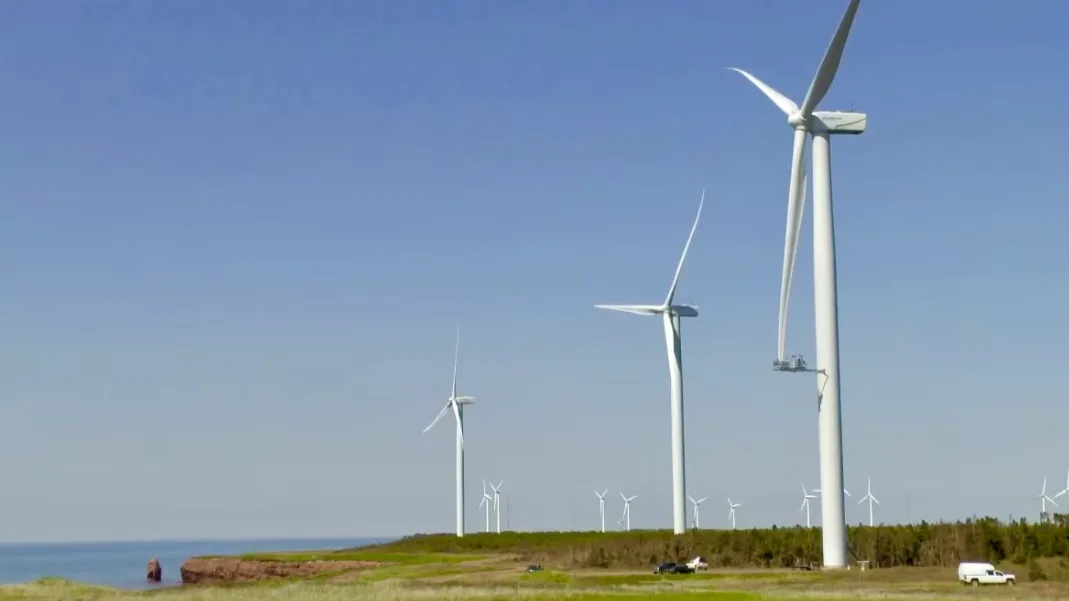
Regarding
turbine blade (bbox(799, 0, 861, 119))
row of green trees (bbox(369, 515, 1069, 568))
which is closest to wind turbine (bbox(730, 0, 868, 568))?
turbine blade (bbox(799, 0, 861, 119))

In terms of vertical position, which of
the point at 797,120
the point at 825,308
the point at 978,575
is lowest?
the point at 978,575

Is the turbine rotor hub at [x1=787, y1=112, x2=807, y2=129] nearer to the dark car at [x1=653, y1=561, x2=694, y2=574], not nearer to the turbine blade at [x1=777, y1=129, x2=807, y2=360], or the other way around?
the turbine blade at [x1=777, y1=129, x2=807, y2=360]

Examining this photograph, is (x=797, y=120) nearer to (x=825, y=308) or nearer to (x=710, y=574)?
(x=825, y=308)

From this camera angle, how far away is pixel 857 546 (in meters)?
111

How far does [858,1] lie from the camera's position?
88000mm

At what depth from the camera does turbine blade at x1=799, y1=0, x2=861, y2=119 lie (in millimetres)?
90688

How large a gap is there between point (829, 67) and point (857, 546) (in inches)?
1561

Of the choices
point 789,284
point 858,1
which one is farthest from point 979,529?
point 858,1

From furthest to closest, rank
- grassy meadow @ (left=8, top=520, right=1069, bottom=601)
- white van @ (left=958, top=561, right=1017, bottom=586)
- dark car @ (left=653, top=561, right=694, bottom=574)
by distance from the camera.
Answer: dark car @ (left=653, top=561, right=694, bottom=574), white van @ (left=958, top=561, right=1017, bottom=586), grassy meadow @ (left=8, top=520, right=1069, bottom=601)

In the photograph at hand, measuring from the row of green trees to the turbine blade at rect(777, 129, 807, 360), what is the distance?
23.4m

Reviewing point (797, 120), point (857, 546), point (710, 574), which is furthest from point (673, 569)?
point (797, 120)

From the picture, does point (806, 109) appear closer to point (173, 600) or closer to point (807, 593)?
point (807, 593)

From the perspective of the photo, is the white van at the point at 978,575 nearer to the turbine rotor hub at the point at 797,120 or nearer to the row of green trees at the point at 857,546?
the row of green trees at the point at 857,546

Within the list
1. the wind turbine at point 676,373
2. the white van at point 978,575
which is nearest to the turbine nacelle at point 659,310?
the wind turbine at point 676,373
